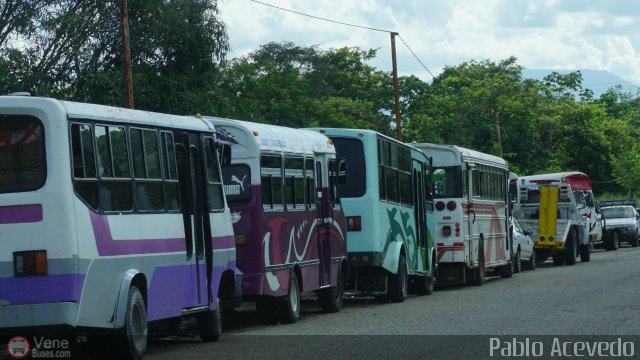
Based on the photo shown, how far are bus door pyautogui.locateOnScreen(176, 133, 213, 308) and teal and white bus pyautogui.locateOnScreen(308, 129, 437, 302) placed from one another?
6.76m

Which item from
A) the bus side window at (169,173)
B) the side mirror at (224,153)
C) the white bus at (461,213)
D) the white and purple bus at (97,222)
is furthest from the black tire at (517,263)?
the bus side window at (169,173)

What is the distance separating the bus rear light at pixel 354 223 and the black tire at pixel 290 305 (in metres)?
3.56

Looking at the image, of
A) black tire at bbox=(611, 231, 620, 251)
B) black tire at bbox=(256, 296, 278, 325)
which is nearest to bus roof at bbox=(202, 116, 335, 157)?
black tire at bbox=(256, 296, 278, 325)

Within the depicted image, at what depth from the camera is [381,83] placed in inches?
3014

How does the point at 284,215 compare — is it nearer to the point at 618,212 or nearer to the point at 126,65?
the point at 126,65

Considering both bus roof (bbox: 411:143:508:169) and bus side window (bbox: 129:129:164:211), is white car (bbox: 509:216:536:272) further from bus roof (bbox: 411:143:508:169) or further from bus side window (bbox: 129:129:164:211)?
bus side window (bbox: 129:129:164:211)

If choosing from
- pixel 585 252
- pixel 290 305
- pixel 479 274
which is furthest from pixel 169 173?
pixel 585 252

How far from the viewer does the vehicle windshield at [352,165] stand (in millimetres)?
21719

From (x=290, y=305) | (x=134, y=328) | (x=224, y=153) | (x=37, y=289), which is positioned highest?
(x=224, y=153)

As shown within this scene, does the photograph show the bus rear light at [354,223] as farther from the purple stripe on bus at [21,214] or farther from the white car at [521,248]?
the white car at [521,248]

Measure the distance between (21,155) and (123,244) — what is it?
4.97 feet

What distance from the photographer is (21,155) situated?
37.6 feet

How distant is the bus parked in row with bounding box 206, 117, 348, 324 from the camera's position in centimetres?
1691

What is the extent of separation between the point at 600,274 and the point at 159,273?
1893 cm
